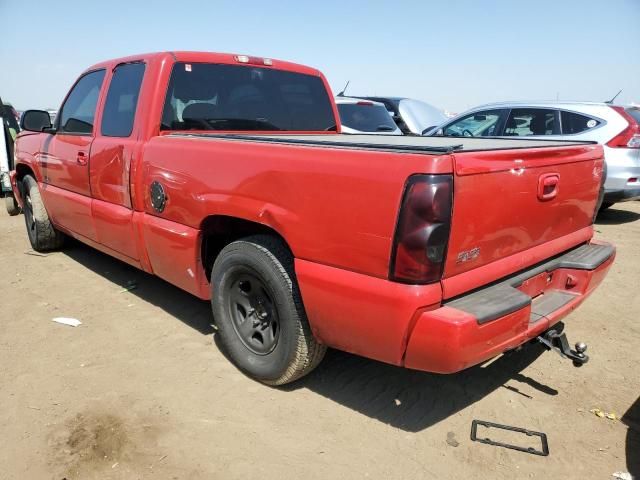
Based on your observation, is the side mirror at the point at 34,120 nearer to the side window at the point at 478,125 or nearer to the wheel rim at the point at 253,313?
the wheel rim at the point at 253,313

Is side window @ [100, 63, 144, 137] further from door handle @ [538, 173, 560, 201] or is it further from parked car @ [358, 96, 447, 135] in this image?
parked car @ [358, 96, 447, 135]

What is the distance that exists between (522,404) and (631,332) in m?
1.49

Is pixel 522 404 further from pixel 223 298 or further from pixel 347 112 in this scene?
pixel 347 112

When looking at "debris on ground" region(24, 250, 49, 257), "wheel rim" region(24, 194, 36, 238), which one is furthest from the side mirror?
"debris on ground" region(24, 250, 49, 257)

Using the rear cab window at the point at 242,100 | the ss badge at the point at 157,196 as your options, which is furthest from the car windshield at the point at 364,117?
the ss badge at the point at 157,196

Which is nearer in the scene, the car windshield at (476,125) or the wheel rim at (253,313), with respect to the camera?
the wheel rim at (253,313)

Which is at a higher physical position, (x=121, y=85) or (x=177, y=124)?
(x=121, y=85)

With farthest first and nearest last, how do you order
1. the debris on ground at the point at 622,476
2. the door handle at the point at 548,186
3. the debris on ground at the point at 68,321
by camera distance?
the debris on ground at the point at 68,321 → the door handle at the point at 548,186 → the debris on ground at the point at 622,476

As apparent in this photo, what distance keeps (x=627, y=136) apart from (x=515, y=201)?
5.53m

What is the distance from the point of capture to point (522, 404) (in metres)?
2.80

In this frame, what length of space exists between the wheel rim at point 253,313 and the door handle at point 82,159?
1.90m

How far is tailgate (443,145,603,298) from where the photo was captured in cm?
211

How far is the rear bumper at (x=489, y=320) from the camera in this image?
81.7 inches

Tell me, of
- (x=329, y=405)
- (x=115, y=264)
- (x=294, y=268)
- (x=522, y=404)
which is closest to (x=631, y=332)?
(x=522, y=404)
